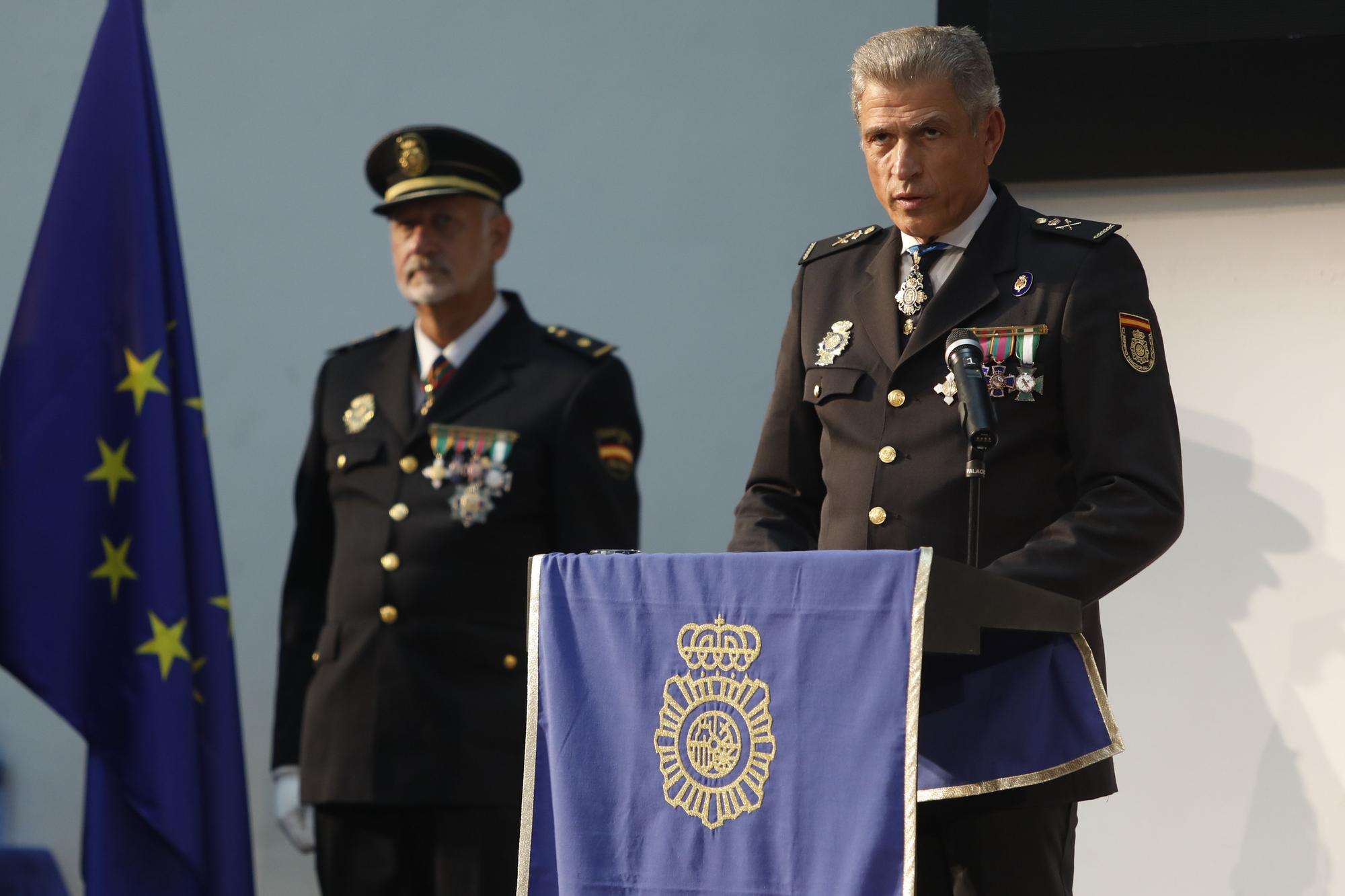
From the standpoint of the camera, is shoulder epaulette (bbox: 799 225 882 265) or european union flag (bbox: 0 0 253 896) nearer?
shoulder epaulette (bbox: 799 225 882 265)

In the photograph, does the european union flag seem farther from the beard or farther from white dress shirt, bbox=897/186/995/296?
white dress shirt, bbox=897/186/995/296

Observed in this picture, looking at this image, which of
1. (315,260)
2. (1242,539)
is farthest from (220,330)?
(1242,539)

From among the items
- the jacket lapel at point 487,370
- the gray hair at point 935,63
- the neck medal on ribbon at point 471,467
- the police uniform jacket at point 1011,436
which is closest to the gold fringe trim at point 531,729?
the police uniform jacket at point 1011,436

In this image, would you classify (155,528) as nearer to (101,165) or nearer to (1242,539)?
(101,165)

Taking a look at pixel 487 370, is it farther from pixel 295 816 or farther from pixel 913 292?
pixel 913 292

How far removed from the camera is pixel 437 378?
300 centimetres

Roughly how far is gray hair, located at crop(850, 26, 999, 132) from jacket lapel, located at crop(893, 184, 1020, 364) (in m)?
0.13

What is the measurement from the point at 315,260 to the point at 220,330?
0.27m

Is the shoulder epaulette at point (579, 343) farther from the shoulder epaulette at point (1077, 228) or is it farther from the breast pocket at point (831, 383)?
the shoulder epaulette at point (1077, 228)

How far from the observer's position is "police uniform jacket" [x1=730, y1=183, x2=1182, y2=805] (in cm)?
167

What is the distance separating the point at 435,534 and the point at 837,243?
1.07m

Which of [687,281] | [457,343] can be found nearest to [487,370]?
[457,343]

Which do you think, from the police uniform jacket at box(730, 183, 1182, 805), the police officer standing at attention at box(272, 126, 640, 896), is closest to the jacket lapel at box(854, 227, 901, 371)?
the police uniform jacket at box(730, 183, 1182, 805)

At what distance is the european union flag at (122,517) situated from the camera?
287cm
